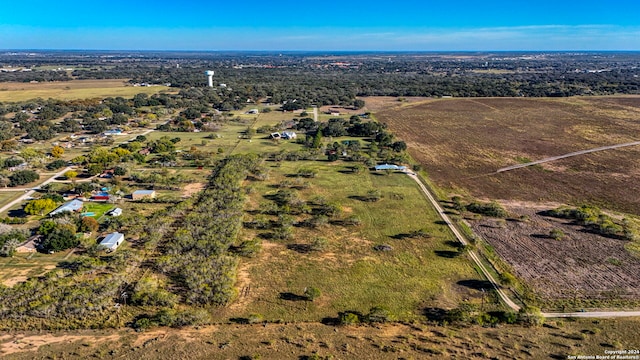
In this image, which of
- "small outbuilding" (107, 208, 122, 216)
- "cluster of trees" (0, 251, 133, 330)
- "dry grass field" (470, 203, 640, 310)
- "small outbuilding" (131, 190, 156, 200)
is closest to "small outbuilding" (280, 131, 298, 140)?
"small outbuilding" (131, 190, 156, 200)

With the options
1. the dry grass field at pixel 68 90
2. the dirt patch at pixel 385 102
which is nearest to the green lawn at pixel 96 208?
the dirt patch at pixel 385 102

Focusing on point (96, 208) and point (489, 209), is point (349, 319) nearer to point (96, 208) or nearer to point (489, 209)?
point (489, 209)

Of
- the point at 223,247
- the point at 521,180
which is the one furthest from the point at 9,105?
the point at 521,180

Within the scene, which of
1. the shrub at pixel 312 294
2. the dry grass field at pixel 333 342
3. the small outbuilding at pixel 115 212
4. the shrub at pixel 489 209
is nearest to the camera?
the dry grass field at pixel 333 342

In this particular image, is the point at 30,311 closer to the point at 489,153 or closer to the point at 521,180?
the point at 521,180

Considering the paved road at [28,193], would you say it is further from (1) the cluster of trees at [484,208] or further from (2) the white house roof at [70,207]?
(1) the cluster of trees at [484,208]
